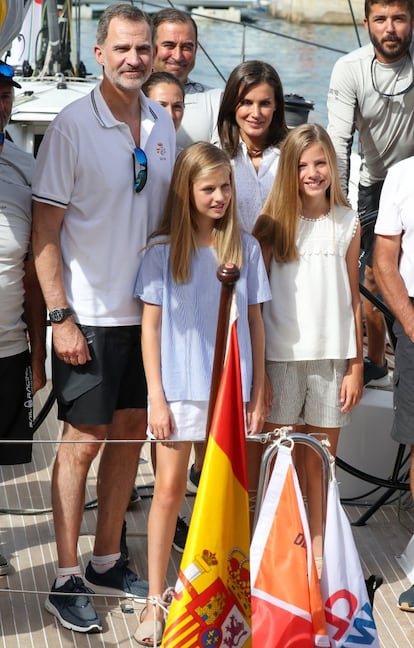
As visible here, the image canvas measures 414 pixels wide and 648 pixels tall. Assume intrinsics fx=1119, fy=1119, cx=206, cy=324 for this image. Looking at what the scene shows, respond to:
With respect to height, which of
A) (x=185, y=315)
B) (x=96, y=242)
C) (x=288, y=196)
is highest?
(x=288, y=196)

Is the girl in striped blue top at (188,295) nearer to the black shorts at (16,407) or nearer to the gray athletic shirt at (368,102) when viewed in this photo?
the black shorts at (16,407)

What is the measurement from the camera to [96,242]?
3270 millimetres

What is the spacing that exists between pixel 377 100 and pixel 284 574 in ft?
8.29

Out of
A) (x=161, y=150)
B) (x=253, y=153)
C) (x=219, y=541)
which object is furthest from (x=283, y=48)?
(x=219, y=541)

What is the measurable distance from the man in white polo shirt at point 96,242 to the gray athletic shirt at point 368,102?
1.36m

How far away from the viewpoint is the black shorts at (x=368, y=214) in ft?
15.8

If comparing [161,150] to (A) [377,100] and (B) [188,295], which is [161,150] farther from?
(A) [377,100]

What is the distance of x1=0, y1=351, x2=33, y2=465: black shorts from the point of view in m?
3.36

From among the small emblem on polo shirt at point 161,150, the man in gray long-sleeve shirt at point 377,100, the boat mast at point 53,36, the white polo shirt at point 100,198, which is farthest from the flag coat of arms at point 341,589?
the boat mast at point 53,36

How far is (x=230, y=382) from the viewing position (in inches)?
103

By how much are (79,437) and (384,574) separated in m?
1.23

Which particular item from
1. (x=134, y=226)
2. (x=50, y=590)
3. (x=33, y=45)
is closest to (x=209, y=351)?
(x=134, y=226)

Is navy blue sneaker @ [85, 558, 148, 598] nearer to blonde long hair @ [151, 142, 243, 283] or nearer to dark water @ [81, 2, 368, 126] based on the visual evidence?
blonde long hair @ [151, 142, 243, 283]

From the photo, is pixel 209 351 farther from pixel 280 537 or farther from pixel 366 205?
pixel 366 205
